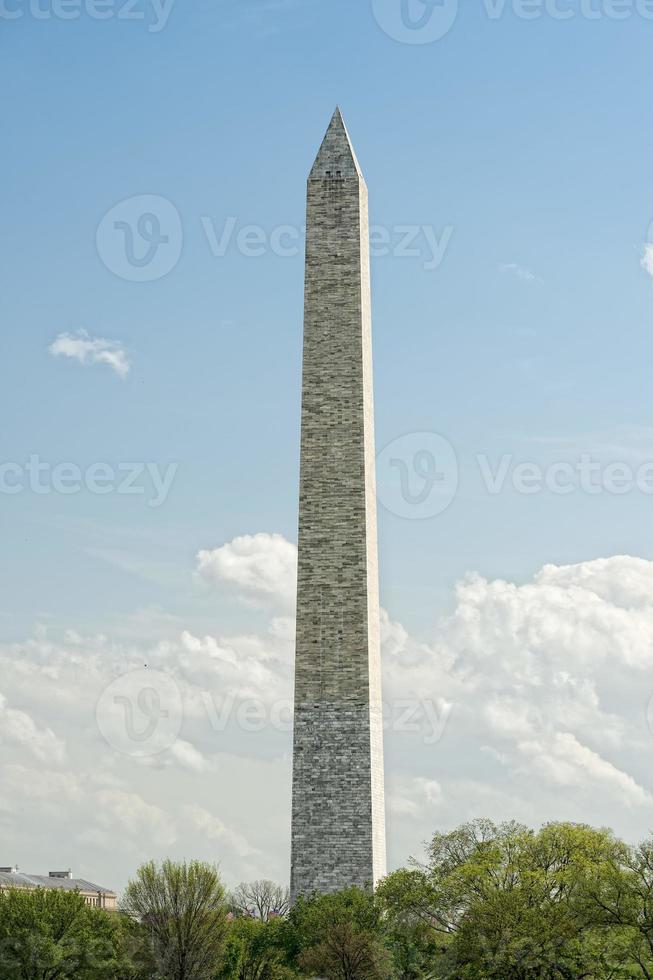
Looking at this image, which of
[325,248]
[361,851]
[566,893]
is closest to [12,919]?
[361,851]

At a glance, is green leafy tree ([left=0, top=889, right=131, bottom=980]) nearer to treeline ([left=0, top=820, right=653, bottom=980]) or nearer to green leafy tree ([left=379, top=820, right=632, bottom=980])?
treeline ([left=0, top=820, right=653, bottom=980])

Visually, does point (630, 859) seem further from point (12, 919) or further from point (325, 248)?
point (325, 248)

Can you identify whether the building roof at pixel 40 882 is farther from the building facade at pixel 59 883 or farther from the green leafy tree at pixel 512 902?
the green leafy tree at pixel 512 902

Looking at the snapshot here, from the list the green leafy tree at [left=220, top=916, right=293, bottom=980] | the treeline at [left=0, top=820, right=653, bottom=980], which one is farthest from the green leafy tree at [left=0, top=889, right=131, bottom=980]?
the green leafy tree at [left=220, top=916, right=293, bottom=980]

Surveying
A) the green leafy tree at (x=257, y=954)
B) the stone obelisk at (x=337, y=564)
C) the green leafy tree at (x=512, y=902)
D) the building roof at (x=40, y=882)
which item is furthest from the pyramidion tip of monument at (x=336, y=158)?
the building roof at (x=40, y=882)

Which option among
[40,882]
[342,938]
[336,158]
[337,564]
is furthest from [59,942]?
[40,882]

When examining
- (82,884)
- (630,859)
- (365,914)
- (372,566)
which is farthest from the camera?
(82,884)

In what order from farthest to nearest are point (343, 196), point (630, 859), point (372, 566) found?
1. point (343, 196)
2. point (372, 566)
3. point (630, 859)
